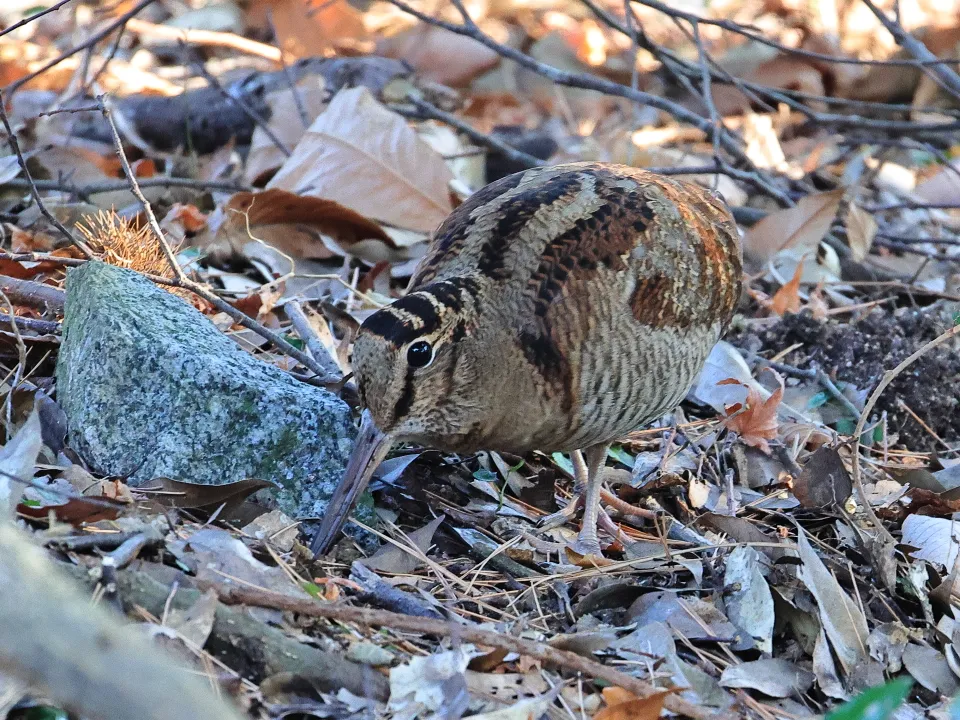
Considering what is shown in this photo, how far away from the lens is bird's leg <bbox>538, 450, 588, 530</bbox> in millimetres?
4031

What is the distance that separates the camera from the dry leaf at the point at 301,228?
16.7 feet

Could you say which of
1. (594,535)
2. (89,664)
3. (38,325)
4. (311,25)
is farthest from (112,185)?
(89,664)

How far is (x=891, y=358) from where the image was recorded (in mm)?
5117

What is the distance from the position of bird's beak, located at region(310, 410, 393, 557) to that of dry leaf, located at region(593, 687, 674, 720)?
3.05ft

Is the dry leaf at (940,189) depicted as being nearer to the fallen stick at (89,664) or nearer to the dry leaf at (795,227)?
the dry leaf at (795,227)

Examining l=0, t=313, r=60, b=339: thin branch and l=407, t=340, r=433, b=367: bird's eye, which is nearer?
l=407, t=340, r=433, b=367: bird's eye

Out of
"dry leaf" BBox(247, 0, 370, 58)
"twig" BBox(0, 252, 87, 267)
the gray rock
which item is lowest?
the gray rock

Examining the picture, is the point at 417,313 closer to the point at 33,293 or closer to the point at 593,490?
the point at 593,490

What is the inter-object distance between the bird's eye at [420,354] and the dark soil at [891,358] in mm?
2491

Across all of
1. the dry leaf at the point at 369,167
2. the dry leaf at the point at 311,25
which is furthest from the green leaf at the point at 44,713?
the dry leaf at the point at 311,25

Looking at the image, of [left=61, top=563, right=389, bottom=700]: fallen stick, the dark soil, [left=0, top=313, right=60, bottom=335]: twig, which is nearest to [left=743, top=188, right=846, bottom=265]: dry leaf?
the dark soil

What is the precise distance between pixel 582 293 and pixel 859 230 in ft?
10.8

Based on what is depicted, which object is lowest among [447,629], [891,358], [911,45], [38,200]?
[891,358]

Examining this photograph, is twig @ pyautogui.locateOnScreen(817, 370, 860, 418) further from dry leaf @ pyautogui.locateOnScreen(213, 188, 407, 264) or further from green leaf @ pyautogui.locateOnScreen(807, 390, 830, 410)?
dry leaf @ pyautogui.locateOnScreen(213, 188, 407, 264)
